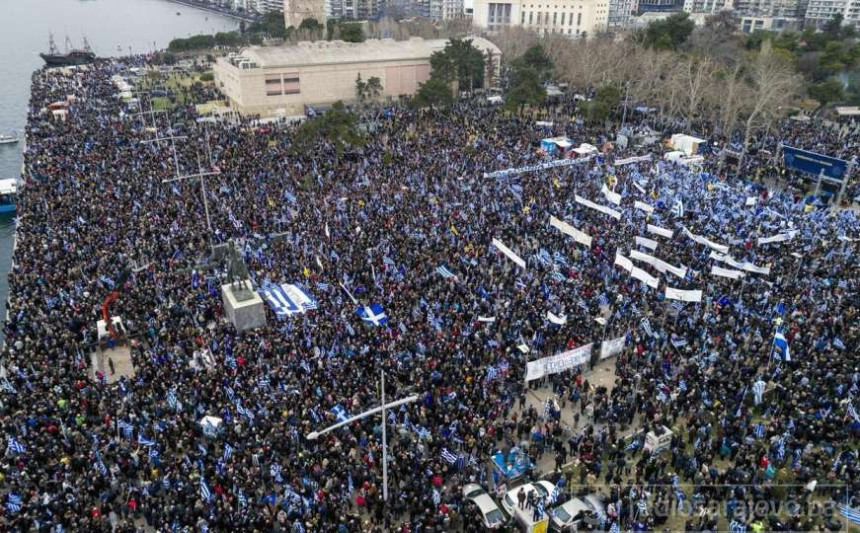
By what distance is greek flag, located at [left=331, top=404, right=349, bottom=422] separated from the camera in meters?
17.2

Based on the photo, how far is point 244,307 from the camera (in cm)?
2227

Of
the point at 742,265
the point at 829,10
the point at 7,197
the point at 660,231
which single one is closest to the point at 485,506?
the point at 742,265

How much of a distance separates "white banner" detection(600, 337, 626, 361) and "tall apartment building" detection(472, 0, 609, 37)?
10895 centimetres

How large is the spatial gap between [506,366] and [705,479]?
652 cm

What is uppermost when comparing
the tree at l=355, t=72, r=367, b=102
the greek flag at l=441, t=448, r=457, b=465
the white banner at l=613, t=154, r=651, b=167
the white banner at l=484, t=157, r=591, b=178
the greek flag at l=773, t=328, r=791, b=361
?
the tree at l=355, t=72, r=367, b=102

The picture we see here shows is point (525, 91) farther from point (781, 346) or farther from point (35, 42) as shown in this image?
point (35, 42)

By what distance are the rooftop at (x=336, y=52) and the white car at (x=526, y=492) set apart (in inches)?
2072

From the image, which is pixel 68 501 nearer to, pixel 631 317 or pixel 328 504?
pixel 328 504

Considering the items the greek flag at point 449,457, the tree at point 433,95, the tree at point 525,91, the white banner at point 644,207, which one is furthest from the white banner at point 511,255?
the tree at point 433,95

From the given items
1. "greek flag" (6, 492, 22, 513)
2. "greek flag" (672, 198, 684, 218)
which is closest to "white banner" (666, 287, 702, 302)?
"greek flag" (672, 198, 684, 218)

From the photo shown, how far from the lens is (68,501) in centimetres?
1455

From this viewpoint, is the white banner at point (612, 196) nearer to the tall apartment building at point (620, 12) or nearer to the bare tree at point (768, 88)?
the bare tree at point (768, 88)

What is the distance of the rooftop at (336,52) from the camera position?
197 feet

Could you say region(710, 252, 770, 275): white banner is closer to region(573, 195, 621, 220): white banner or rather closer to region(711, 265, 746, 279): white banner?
region(711, 265, 746, 279): white banner
